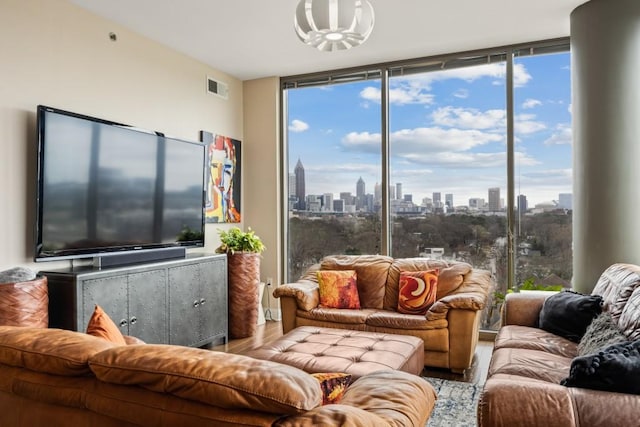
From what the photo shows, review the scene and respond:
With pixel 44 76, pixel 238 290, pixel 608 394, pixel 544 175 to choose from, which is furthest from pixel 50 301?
pixel 544 175

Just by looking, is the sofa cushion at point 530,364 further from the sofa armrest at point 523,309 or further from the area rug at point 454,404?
the sofa armrest at point 523,309

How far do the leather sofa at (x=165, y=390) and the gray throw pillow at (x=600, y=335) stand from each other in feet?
4.38

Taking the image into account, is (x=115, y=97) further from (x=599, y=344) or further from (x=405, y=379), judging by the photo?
(x=599, y=344)

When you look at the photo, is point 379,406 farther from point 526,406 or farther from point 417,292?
point 417,292

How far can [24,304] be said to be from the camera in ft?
Result: 9.05

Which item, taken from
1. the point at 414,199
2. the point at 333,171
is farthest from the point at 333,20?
the point at 333,171

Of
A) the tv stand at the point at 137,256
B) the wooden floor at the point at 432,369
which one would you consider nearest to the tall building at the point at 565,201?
the wooden floor at the point at 432,369

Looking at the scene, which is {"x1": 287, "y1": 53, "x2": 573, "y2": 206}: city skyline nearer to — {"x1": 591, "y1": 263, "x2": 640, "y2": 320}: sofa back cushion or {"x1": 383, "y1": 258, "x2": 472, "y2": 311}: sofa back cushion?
{"x1": 383, "y1": 258, "x2": 472, "y2": 311}: sofa back cushion

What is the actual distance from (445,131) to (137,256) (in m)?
3.21

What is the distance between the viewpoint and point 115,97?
3.97 metres

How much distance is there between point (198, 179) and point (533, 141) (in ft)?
10.7

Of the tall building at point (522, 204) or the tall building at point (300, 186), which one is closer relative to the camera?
the tall building at point (522, 204)

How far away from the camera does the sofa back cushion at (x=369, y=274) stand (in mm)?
4293

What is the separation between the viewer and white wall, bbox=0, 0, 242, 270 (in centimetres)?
→ 317
